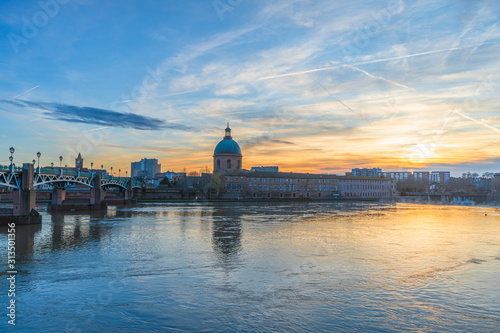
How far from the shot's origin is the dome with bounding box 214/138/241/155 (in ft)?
440

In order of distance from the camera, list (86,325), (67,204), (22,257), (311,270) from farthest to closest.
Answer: (67,204) → (22,257) → (311,270) → (86,325)

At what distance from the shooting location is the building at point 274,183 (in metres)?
120

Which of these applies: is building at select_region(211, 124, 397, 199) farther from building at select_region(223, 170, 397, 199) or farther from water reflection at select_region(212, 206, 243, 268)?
water reflection at select_region(212, 206, 243, 268)

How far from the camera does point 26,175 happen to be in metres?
45.8

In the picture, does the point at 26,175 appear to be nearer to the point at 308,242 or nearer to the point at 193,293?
the point at 308,242

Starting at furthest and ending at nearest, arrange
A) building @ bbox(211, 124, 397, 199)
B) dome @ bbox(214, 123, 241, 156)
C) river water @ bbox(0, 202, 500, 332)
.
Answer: dome @ bbox(214, 123, 241, 156) → building @ bbox(211, 124, 397, 199) → river water @ bbox(0, 202, 500, 332)

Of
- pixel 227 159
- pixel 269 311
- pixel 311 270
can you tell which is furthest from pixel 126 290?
pixel 227 159

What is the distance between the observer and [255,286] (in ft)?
58.3

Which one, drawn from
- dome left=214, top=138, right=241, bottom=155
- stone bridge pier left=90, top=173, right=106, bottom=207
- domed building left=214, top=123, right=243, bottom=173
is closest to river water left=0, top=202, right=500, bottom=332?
stone bridge pier left=90, top=173, right=106, bottom=207

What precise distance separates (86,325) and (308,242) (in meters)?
20.4

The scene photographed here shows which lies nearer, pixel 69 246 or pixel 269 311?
pixel 269 311

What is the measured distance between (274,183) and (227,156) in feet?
59.7

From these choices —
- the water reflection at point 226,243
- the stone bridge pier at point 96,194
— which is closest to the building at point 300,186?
the stone bridge pier at point 96,194

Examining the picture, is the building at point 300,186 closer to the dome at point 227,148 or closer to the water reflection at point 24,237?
the dome at point 227,148
